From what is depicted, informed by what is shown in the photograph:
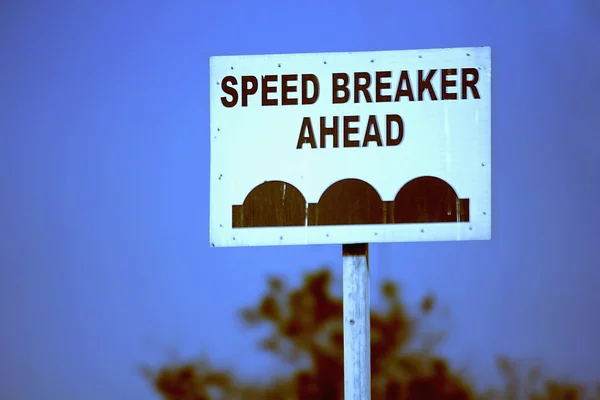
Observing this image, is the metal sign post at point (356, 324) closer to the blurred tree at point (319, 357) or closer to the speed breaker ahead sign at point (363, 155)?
the speed breaker ahead sign at point (363, 155)

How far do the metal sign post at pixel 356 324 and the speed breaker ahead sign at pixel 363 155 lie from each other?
0.07 m

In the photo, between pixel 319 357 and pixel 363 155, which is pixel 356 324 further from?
pixel 319 357

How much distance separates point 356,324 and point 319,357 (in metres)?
1.29

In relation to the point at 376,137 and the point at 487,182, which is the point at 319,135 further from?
the point at 487,182

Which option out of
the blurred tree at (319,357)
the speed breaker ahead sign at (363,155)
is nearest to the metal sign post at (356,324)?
the speed breaker ahead sign at (363,155)

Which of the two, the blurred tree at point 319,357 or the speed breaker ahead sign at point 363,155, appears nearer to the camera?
the speed breaker ahead sign at point 363,155

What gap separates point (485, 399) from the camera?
9.48ft

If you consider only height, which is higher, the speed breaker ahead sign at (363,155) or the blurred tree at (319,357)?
the speed breaker ahead sign at (363,155)

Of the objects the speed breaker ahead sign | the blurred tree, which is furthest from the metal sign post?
the blurred tree

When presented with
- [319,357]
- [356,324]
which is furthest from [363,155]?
[319,357]

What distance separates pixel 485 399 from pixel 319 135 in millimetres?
1500

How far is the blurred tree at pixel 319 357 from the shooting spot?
2.95 m

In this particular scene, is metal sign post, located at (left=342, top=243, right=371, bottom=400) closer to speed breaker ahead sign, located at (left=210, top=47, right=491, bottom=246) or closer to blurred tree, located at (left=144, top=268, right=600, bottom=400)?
speed breaker ahead sign, located at (left=210, top=47, right=491, bottom=246)

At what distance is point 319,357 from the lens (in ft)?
10.0
